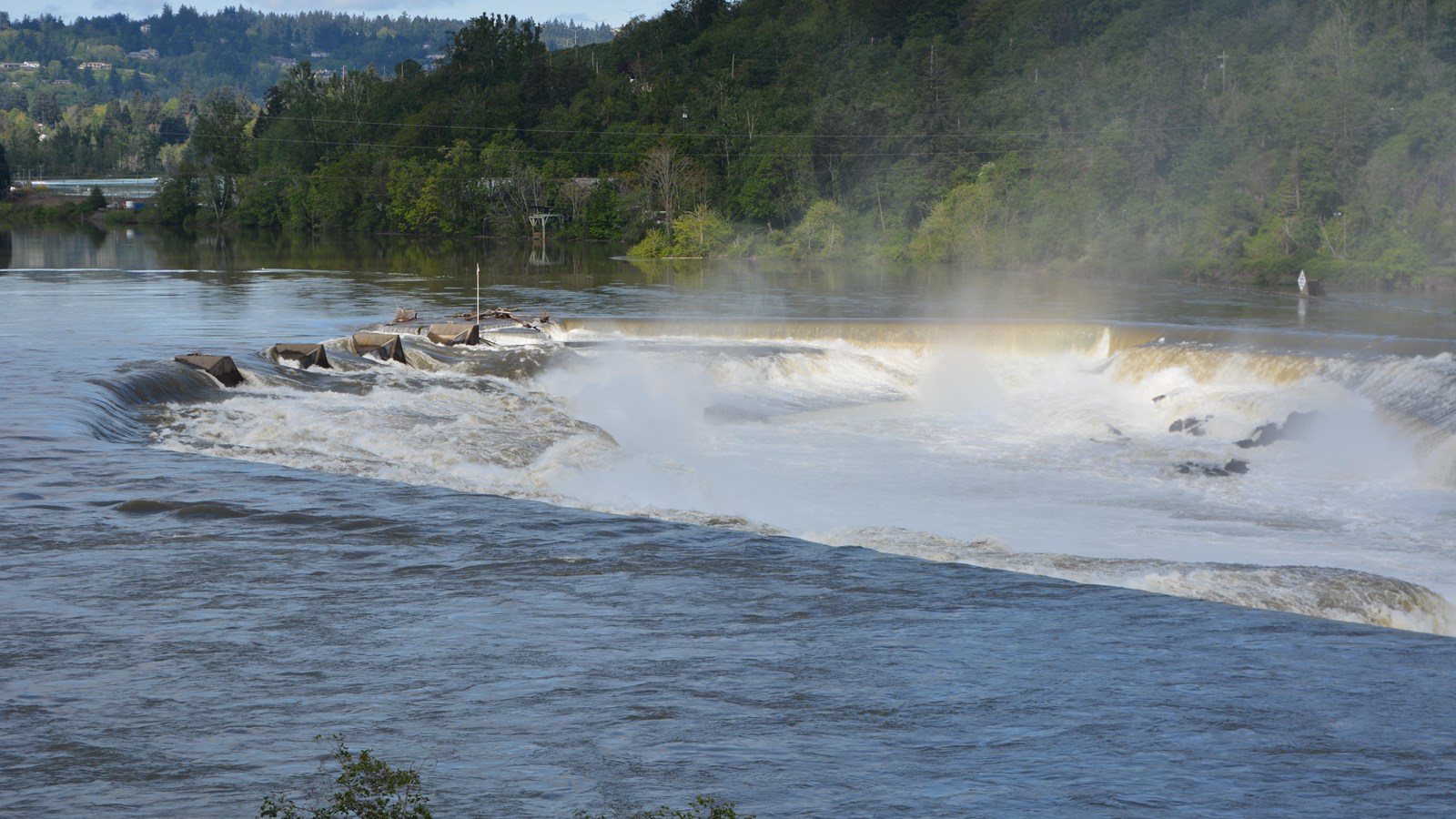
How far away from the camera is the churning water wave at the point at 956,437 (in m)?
17.1

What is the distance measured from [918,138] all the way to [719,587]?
7466 centimetres

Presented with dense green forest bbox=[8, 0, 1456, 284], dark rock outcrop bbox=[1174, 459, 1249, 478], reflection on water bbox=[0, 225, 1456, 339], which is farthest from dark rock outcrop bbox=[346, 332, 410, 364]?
dense green forest bbox=[8, 0, 1456, 284]

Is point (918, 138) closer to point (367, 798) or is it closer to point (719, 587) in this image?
point (719, 587)

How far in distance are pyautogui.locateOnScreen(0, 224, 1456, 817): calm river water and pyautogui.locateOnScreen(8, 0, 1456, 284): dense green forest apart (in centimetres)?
3290

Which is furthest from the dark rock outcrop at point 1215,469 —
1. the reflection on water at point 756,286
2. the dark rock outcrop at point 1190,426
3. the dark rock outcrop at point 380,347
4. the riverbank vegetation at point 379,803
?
the riverbank vegetation at point 379,803

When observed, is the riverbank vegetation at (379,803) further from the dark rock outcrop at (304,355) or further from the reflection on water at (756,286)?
the reflection on water at (756,286)

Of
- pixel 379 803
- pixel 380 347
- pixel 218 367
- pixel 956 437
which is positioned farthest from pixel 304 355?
pixel 379 803

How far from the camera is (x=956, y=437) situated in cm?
2756

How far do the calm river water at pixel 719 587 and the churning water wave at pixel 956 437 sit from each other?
0.11m

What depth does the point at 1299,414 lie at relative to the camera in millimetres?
26609

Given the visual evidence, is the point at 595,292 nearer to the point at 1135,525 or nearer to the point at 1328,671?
the point at 1135,525

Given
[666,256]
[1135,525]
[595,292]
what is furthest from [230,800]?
[666,256]

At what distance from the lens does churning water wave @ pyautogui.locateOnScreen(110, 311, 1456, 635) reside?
1712cm

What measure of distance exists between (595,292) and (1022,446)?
28875mm
